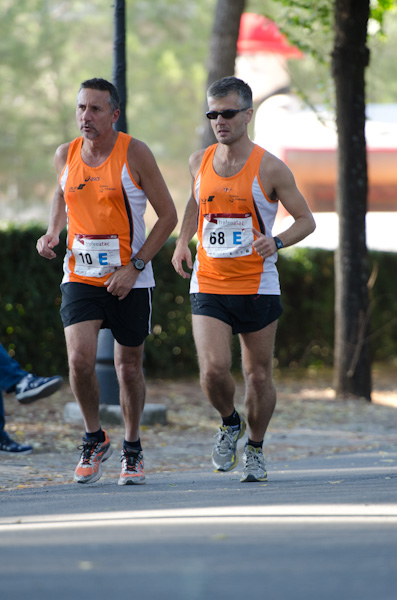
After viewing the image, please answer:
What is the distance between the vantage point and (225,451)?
250 inches

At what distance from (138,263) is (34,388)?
2037 millimetres

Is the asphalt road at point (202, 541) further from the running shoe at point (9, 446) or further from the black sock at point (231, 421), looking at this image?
the running shoe at point (9, 446)

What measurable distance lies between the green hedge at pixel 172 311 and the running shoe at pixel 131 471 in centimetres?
549

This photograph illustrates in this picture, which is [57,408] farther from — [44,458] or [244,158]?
[244,158]

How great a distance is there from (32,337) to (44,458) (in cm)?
414

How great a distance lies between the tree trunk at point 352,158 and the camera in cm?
1248

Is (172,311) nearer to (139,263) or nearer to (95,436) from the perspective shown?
(95,436)

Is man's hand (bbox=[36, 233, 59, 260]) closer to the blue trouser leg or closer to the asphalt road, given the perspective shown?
the asphalt road

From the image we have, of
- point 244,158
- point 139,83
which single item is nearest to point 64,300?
point 244,158

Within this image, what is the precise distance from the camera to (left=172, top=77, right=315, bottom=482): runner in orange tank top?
611cm

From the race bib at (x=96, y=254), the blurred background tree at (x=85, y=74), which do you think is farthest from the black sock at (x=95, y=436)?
the blurred background tree at (x=85, y=74)

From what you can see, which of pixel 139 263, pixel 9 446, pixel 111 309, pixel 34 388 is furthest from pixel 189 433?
pixel 139 263

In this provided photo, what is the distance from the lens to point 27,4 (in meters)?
39.4

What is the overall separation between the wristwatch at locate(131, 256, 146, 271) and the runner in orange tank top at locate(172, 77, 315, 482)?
0.76ft
